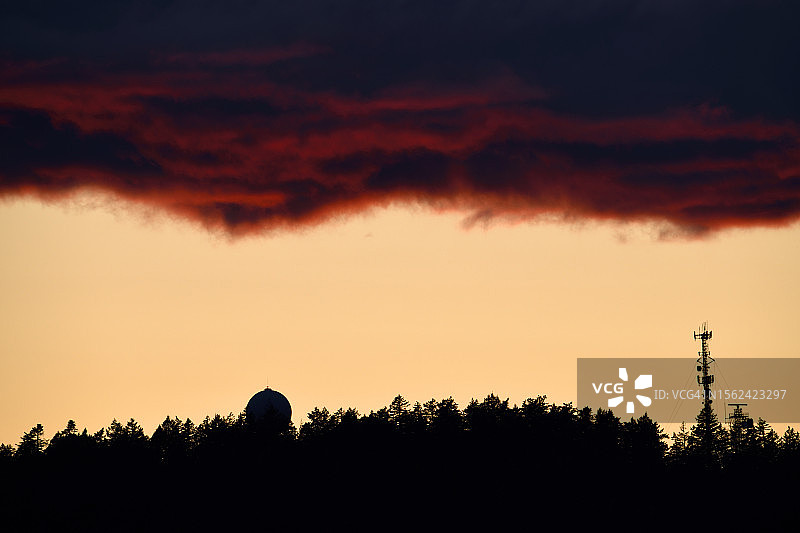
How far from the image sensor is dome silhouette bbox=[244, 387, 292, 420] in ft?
490

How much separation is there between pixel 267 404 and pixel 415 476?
26800mm

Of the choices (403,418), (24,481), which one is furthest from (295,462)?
(24,481)

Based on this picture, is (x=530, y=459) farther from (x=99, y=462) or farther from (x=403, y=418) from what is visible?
(x=99, y=462)

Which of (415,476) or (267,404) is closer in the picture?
(415,476)

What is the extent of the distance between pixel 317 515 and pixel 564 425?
2837 cm

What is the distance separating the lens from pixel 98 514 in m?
124

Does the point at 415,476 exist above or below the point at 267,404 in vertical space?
below

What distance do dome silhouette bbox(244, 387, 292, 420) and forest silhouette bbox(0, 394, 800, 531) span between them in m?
2.40

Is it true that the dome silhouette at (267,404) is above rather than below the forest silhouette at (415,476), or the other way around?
above

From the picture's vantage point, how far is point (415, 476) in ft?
424

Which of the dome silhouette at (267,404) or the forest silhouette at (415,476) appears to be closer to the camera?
the forest silhouette at (415,476)

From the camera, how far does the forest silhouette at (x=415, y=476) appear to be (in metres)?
122

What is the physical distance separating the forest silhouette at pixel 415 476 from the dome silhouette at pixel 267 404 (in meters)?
2.40

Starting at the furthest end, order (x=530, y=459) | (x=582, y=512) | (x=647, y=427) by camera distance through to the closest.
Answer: (x=647, y=427) → (x=530, y=459) → (x=582, y=512)
